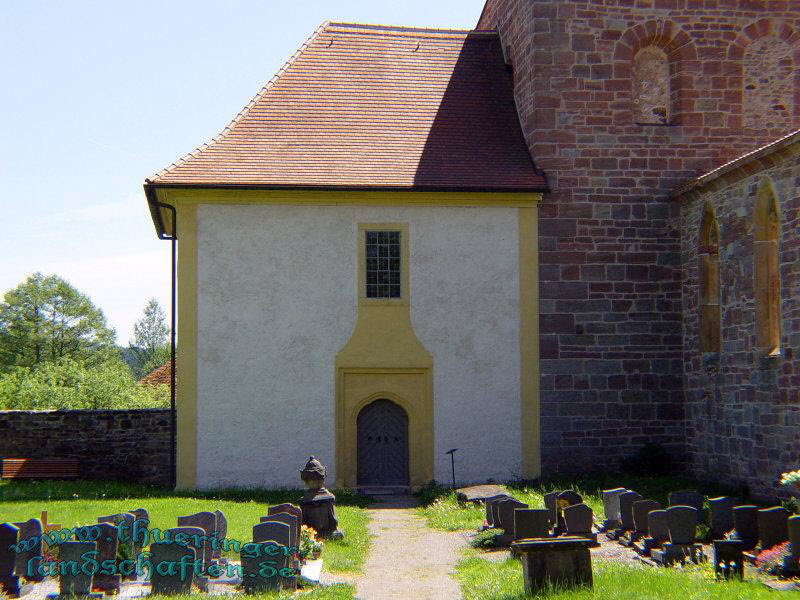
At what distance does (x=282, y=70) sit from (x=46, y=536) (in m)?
13.1

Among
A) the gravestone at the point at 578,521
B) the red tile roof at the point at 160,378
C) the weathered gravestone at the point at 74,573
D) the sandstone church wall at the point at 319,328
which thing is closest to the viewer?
the weathered gravestone at the point at 74,573

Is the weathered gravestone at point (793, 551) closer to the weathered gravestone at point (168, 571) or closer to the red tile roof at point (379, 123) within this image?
the weathered gravestone at point (168, 571)

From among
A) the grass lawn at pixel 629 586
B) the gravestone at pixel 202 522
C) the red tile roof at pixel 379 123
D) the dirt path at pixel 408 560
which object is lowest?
the dirt path at pixel 408 560

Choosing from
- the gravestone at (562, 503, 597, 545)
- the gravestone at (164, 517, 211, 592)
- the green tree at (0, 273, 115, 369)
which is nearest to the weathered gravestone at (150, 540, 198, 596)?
the gravestone at (164, 517, 211, 592)

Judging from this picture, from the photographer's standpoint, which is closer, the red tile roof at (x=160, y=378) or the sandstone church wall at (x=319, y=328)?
the sandstone church wall at (x=319, y=328)

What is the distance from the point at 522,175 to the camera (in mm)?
19594

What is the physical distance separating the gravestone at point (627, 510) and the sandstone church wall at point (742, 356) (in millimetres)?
3428

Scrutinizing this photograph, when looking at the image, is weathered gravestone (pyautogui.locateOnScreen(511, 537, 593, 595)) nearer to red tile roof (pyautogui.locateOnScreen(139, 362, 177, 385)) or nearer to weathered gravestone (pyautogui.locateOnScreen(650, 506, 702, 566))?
weathered gravestone (pyautogui.locateOnScreen(650, 506, 702, 566))

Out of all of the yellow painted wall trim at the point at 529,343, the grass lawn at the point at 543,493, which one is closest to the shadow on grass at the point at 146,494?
the grass lawn at the point at 543,493

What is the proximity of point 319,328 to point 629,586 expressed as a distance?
414 inches

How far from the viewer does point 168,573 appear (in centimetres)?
991

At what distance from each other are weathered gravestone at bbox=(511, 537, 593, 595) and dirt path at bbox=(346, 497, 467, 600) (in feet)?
3.17

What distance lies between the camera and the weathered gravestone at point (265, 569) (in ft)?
32.9

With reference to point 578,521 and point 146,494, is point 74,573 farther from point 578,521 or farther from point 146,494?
point 146,494
